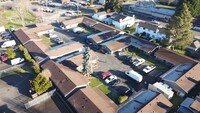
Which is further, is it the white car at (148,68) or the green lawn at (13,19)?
the green lawn at (13,19)

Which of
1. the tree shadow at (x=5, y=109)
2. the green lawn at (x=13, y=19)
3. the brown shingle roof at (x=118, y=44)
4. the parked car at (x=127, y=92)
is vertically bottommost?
the tree shadow at (x=5, y=109)

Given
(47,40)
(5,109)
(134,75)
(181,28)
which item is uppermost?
(181,28)

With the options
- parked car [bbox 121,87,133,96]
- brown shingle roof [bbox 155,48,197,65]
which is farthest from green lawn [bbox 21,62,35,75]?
brown shingle roof [bbox 155,48,197,65]

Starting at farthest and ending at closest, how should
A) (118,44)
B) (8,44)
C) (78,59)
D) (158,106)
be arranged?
(8,44), (118,44), (78,59), (158,106)

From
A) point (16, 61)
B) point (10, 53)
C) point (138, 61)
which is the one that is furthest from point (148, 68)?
point (10, 53)

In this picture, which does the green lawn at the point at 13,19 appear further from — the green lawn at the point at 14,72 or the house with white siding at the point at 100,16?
the green lawn at the point at 14,72

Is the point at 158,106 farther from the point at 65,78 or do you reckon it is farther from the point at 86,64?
the point at 65,78

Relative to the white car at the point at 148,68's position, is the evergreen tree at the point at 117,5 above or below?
above

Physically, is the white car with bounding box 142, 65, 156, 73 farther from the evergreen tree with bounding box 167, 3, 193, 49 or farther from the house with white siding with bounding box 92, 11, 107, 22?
the house with white siding with bounding box 92, 11, 107, 22

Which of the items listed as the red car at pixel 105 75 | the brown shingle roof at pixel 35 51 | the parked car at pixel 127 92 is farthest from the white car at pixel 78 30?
the parked car at pixel 127 92
